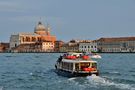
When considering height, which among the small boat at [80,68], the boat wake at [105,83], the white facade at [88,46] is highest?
the white facade at [88,46]

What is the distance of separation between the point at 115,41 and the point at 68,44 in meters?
23.6

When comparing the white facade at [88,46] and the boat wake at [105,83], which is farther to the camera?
the white facade at [88,46]

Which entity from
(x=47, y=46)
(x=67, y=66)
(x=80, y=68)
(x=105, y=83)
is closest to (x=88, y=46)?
(x=47, y=46)

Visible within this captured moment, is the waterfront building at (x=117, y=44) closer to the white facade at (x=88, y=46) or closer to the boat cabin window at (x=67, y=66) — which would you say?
the white facade at (x=88, y=46)

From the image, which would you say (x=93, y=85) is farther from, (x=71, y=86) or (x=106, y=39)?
(x=106, y=39)

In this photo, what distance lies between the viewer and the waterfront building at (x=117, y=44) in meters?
176

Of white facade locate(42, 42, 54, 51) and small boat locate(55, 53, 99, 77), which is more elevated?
white facade locate(42, 42, 54, 51)

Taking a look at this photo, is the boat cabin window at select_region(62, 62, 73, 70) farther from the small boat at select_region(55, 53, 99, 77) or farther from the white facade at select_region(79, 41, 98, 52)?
the white facade at select_region(79, 41, 98, 52)

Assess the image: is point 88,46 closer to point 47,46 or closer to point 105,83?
point 47,46

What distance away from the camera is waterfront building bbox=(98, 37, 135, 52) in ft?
579

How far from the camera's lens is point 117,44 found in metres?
178

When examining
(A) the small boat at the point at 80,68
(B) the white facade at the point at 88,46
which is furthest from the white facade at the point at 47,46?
(A) the small boat at the point at 80,68

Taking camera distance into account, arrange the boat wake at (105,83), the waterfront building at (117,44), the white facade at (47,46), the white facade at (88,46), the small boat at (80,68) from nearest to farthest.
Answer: the boat wake at (105,83)
the small boat at (80,68)
the waterfront building at (117,44)
the white facade at (88,46)
the white facade at (47,46)

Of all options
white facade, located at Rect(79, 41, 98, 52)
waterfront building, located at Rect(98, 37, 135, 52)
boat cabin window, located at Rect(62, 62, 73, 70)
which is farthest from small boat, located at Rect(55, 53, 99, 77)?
white facade, located at Rect(79, 41, 98, 52)
